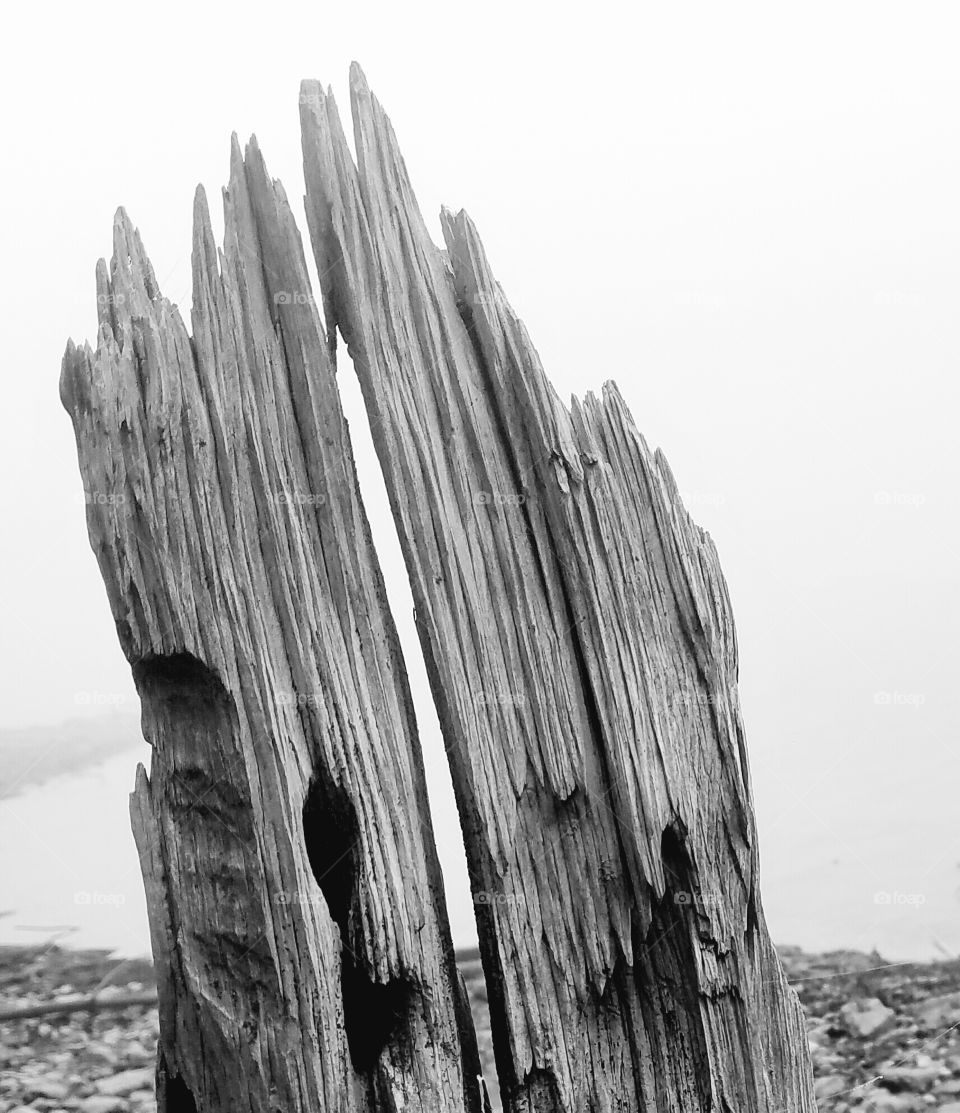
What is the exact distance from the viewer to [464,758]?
128 inches

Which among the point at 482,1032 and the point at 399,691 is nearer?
the point at 399,691

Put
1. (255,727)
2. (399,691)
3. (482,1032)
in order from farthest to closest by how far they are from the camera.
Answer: (482,1032) < (399,691) < (255,727)

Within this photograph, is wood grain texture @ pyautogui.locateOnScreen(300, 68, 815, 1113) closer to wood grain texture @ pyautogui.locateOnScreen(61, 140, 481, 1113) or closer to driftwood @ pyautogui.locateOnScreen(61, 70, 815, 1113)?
driftwood @ pyautogui.locateOnScreen(61, 70, 815, 1113)

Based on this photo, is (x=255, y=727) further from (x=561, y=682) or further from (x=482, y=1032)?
(x=482, y=1032)

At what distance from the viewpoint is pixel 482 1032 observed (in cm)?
597

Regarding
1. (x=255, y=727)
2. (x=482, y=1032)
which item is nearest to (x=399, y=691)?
(x=255, y=727)

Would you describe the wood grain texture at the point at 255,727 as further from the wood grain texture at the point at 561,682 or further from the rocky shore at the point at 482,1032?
the rocky shore at the point at 482,1032

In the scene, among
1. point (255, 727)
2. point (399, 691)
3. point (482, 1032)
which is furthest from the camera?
point (482, 1032)

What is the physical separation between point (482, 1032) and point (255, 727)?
3.64 metres

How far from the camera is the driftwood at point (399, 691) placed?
3039mm

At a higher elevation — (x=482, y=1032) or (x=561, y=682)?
(x=561, y=682)

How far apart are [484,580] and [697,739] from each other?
80 cm

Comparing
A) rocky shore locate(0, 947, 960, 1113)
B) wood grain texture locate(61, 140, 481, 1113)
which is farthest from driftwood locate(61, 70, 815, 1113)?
rocky shore locate(0, 947, 960, 1113)

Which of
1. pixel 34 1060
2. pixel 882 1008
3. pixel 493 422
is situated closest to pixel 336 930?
pixel 493 422
